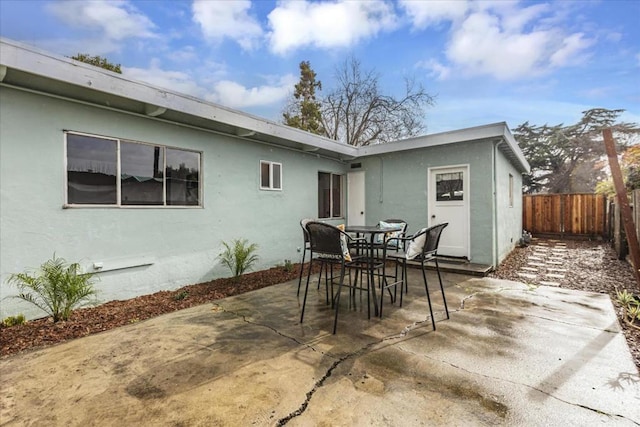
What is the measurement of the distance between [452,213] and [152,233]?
5.97 m

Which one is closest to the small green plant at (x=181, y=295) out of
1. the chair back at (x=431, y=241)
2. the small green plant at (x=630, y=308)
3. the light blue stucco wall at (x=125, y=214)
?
the light blue stucco wall at (x=125, y=214)

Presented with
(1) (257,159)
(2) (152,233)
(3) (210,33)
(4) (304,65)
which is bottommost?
(2) (152,233)

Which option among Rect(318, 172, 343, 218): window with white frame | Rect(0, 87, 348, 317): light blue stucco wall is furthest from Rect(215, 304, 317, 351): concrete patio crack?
Rect(318, 172, 343, 218): window with white frame

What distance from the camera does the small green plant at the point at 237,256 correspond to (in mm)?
5117

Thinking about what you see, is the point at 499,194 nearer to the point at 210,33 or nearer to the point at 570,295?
the point at 570,295

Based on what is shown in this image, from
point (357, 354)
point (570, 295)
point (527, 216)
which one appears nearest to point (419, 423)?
point (357, 354)

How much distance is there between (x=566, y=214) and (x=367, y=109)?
9.59 metres

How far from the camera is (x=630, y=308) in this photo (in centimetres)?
335

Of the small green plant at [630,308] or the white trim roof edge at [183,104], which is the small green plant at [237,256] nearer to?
the white trim roof edge at [183,104]

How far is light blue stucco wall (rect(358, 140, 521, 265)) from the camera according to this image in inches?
235

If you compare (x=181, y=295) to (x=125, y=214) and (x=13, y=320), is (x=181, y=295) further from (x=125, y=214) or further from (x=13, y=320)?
(x=13, y=320)

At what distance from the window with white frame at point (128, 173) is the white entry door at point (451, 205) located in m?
5.13

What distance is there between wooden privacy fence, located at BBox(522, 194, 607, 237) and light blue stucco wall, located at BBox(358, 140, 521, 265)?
470 centimetres

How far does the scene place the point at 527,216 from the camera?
1177 cm
